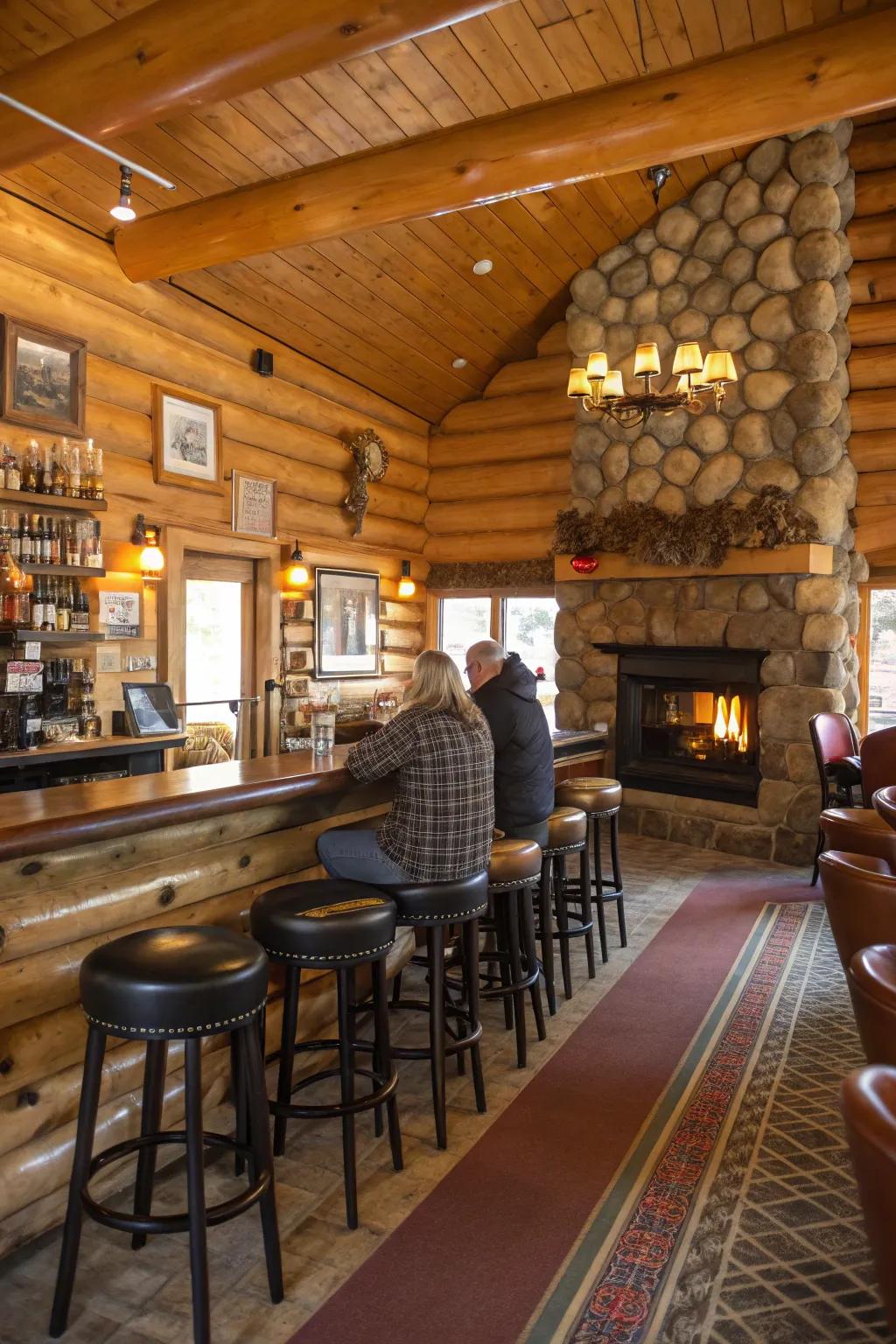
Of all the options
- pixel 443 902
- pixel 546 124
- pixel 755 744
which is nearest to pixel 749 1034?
pixel 443 902

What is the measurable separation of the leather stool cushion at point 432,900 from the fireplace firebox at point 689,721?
4.62m

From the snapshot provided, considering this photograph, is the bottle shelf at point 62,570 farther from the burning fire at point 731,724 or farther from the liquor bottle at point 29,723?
the burning fire at point 731,724

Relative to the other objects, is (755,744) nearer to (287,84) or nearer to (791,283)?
(791,283)

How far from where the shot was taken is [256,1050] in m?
2.25

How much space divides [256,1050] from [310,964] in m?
0.41

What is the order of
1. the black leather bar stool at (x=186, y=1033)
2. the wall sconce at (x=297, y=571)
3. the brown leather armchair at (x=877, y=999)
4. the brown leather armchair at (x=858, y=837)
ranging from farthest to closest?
the wall sconce at (x=297, y=571), the brown leather armchair at (x=858, y=837), the black leather bar stool at (x=186, y=1033), the brown leather armchair at (x=877, y=999)

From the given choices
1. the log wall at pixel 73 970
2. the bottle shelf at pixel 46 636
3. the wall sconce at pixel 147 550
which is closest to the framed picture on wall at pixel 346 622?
the wall sconce at pixel 147 550

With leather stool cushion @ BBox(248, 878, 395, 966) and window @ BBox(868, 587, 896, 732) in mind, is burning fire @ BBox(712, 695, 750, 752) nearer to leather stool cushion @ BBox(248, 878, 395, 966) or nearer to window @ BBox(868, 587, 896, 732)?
window @ BBox(868, 587, 896, 732)

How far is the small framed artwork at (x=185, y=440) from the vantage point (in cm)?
638

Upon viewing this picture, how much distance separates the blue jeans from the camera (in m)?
3.06

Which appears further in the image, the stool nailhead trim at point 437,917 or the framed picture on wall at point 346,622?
the framed picture on wall at point 346,622

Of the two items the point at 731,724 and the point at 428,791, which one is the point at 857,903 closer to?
the point at 428,791

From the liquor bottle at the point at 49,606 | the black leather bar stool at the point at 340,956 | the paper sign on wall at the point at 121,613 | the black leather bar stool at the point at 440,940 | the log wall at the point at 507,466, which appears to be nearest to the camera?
the black leather bar stool at the point at 340,956

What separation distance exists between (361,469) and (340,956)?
20.6 feet
